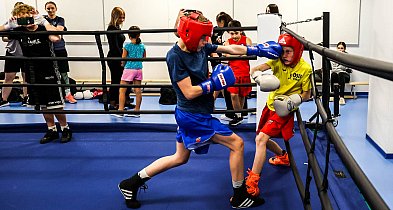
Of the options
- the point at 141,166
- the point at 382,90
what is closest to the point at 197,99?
the point at 141,166

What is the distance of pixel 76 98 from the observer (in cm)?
648

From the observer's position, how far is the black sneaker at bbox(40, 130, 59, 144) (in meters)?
3.56

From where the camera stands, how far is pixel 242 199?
2.21m

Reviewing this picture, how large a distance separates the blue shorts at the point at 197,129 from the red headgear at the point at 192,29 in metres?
0.37

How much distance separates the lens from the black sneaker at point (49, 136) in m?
3.56

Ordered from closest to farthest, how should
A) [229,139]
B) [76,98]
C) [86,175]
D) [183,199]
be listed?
1. [229,139]
2. [183,199]
3. [86,175]
4. [76,98]

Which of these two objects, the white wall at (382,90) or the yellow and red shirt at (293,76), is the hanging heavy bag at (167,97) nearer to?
the white wall at (382,90)

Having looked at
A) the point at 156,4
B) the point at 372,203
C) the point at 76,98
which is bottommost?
the point at 76,98

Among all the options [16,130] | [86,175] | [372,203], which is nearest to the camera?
[372,203]

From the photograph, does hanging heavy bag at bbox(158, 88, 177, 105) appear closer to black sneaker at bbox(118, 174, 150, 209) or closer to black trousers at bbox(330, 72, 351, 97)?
black trousers at bbox(330, 72, 351, 97)

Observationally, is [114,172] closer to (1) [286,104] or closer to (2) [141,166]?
(2) [141,166]

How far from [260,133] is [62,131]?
1942 mm

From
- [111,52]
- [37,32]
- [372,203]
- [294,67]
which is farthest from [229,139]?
[111,52]

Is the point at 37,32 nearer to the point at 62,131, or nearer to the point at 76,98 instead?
the point at 62,131
